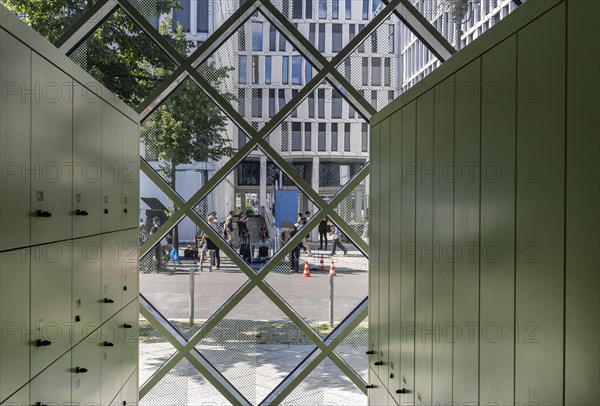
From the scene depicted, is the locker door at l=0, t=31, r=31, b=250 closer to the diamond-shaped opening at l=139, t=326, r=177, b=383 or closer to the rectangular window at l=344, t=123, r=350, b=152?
the diamond-shaped opening at l=139, t=326, r=177, b=383

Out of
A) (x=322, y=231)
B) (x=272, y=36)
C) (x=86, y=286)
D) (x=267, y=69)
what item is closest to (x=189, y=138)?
(x=267, y=69)

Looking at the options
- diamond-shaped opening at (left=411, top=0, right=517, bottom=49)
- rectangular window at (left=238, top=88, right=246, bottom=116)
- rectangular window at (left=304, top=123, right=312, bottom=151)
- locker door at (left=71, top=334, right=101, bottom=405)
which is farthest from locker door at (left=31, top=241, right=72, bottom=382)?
diamond-shaped opening at (left=411, top=0, right=517, bottom=49)

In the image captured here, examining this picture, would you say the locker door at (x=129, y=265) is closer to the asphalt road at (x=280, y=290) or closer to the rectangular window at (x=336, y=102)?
the asphalt road at (x=280, y=290)

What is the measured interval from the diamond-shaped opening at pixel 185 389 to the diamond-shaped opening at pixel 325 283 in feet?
4.72

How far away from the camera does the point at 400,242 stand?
4.40 metres

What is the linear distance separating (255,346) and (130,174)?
9.48 feet

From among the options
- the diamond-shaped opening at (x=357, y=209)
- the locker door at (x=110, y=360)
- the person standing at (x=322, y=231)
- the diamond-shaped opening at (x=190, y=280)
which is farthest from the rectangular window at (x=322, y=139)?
the locker door at (x=110, y=360)

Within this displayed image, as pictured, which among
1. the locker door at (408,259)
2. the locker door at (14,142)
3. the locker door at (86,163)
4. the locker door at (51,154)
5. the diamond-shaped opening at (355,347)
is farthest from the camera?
the diamond-shaped opening at (355,347)

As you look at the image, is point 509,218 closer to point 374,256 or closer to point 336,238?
point 374,256

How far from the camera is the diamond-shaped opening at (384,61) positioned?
6.97m

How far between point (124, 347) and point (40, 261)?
7.66ft

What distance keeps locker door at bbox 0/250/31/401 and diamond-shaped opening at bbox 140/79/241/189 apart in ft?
12.9

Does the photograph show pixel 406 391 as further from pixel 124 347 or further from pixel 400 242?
pixel 124 347

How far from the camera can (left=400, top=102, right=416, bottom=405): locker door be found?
4023mm
